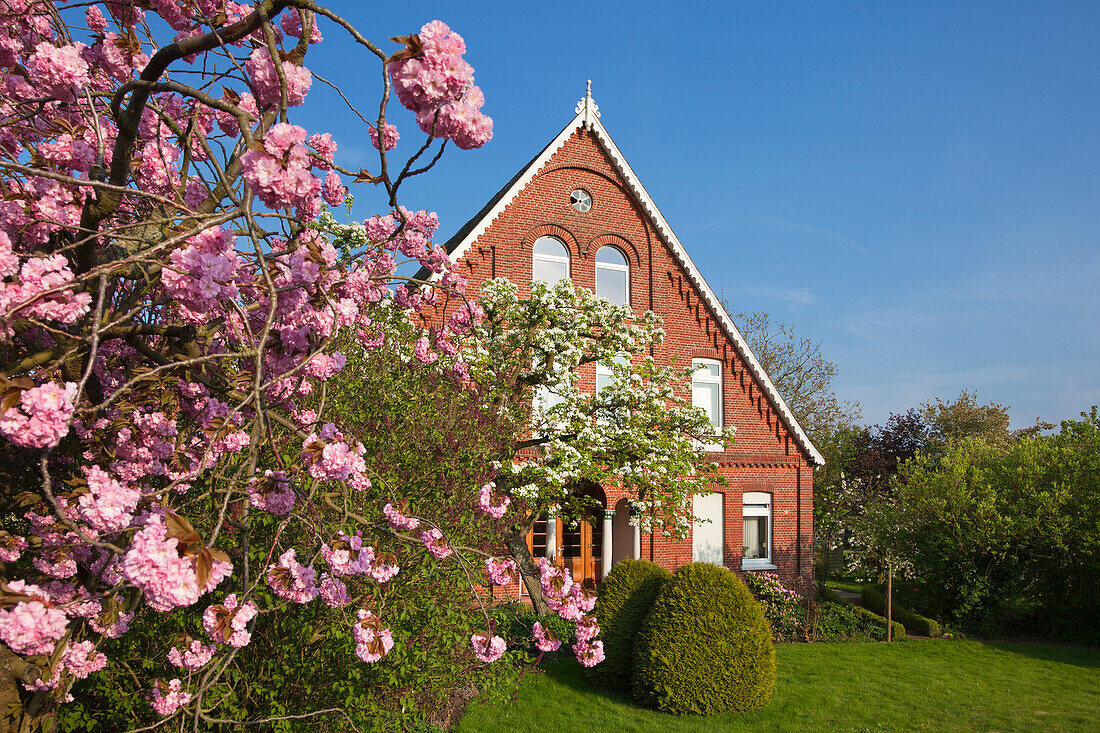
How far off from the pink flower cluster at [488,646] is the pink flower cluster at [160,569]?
279 cm

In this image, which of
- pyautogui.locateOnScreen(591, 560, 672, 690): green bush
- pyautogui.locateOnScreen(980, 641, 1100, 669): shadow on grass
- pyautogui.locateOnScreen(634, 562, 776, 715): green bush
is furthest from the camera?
pyautogui.locateOnScreen(980, 641, 1100, 669): shadow on grass

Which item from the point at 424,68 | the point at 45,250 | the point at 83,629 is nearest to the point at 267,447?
the point at 83,629

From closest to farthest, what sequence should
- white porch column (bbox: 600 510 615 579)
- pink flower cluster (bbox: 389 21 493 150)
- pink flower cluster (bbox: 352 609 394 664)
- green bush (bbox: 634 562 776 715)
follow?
pink flower cluster (bbox: 389 21 493 150)
pink flower cluster (bbox: 352 609 394 664)
green bush (bbox: 634 562 776 715)
white porch column (bbox: 600 510 615 579)

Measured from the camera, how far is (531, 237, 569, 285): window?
1781cm

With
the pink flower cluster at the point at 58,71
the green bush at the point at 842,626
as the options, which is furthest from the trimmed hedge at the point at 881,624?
the pink flower cluster at the point at 58,71

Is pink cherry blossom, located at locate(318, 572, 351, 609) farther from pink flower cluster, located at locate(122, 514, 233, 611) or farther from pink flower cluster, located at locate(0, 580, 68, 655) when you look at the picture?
pink flower cluster, located at locate(122, 514, 233, 611)

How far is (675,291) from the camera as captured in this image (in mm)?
18984

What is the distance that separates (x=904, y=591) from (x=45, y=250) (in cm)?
2287

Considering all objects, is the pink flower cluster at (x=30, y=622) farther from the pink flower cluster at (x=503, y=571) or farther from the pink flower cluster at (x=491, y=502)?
the pink flower cluster at (x=491, y=502)

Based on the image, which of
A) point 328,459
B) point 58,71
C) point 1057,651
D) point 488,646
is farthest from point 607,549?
point 58,71

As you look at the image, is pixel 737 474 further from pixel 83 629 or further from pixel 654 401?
pixel 83 629

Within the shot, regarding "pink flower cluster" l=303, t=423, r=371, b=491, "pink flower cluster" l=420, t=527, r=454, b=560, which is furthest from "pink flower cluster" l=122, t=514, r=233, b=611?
"pink flower cluster" l=420, t=527, r=454, b=560

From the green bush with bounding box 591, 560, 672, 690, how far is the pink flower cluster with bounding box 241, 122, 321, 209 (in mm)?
9205

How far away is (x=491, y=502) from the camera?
19.4 ft
